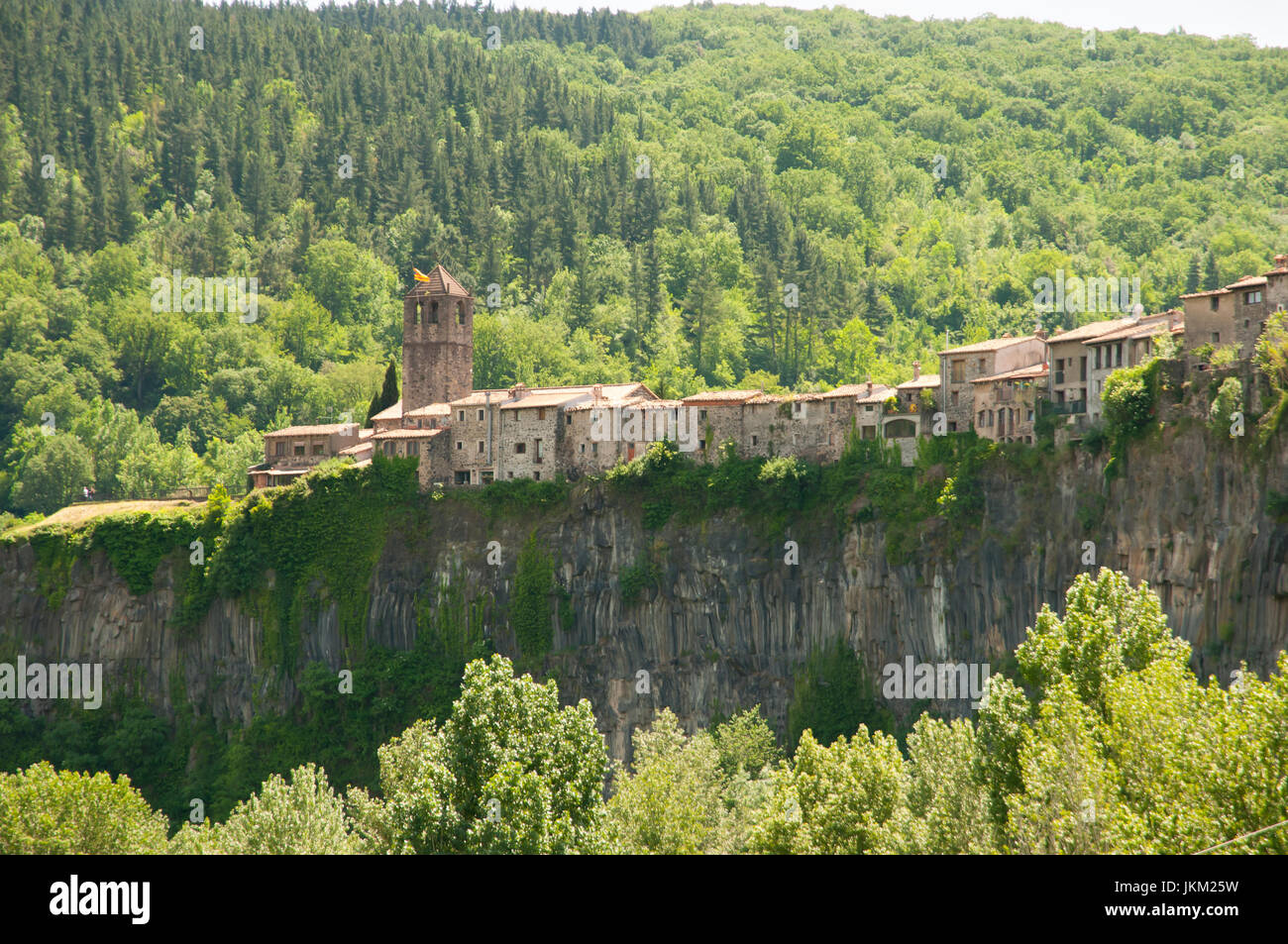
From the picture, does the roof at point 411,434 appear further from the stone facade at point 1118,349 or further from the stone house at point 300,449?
the stone facade at point 1118,349

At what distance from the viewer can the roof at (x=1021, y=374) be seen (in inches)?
3519

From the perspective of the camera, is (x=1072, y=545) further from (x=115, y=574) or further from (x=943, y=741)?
(x=115, y=574)

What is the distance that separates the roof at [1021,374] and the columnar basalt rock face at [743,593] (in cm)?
484

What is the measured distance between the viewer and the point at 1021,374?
3529 inches

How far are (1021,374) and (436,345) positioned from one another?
141ft

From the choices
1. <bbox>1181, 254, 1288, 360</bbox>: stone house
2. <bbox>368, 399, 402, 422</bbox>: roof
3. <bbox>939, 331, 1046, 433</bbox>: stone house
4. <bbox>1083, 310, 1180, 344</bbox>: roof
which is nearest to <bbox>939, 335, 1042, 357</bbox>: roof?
<bbox>939, 331, 1046, 433</bbox>: stone house

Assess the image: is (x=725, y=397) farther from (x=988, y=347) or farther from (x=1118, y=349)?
(x=1118, y=349)

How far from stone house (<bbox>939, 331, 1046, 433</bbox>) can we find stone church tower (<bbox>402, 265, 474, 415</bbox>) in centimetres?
3452

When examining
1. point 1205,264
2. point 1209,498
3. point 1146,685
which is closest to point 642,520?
point 1209,498

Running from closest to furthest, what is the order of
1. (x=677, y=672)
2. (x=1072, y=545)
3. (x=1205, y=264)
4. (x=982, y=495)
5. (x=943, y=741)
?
(x=943, y=741) → (x=1072, y=545) → (x=982, y=495) → (x=677, y=672) → (x=1205, y=264)

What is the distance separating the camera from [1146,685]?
48.6 meters

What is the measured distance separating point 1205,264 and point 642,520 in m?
103

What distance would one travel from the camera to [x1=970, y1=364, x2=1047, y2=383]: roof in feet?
293

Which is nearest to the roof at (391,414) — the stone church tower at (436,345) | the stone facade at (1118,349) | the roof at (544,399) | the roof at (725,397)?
the stone church tower at (436,345)
